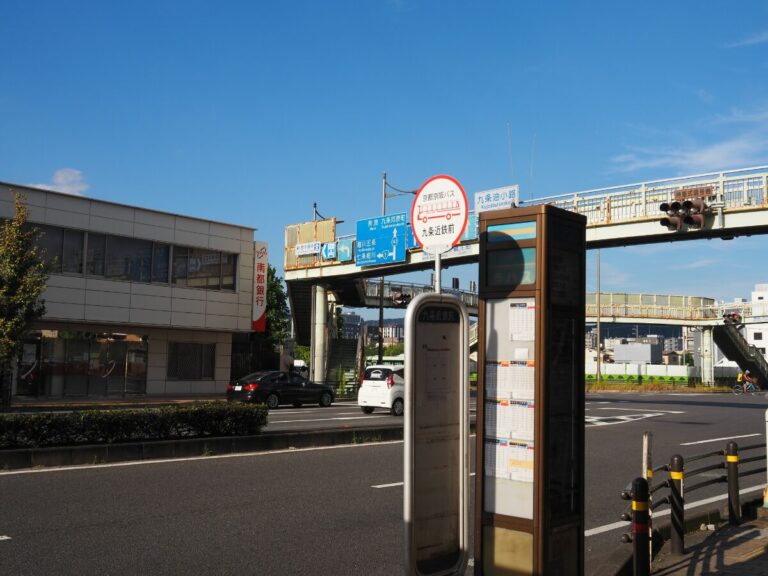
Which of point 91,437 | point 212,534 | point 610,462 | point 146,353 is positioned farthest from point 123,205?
point 212,534

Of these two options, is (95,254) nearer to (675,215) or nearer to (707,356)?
(675,215)

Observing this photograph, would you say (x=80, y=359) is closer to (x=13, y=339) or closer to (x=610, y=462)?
(x=13, y=339)

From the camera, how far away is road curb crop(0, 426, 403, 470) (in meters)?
11.8

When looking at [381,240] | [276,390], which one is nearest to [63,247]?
[276,390]

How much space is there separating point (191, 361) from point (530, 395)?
31161 mm

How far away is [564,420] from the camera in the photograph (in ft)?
17.0

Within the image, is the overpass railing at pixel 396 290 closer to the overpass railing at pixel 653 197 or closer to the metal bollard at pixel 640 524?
the overpass railing at pixel 653 197

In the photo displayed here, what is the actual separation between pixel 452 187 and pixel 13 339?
18.7 m

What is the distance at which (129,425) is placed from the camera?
1338 cm

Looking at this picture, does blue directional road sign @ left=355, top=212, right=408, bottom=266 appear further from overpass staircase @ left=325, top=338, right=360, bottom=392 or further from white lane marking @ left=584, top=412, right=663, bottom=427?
white lane marking @ left=584, top=412, right=663, bottom=427

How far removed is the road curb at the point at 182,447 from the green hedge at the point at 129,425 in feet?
1.24

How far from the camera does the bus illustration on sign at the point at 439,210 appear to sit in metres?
→ 5.19

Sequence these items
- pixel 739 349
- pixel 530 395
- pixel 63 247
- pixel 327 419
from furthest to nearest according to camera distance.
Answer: pixel 739 349
pixel 63 247
pixel 327 419
pixel 530 395

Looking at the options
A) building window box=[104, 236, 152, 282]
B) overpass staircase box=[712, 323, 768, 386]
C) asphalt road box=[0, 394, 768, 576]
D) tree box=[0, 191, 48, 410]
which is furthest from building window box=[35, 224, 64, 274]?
overpass staircase box=[712, 323, 768, 386]
